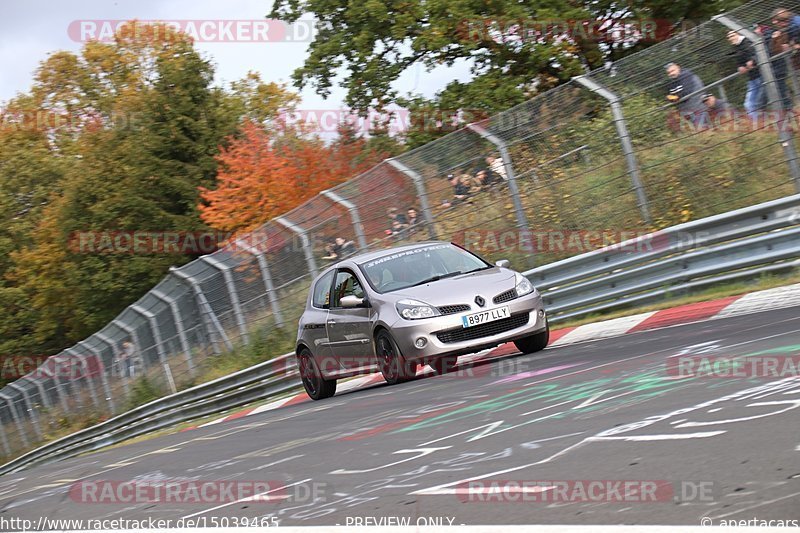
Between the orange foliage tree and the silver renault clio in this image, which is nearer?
the silver renault clio

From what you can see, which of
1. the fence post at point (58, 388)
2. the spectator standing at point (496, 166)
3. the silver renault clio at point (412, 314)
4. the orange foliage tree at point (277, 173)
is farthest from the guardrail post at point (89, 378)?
the spectator standing at point (496, 166)

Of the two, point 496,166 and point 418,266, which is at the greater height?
point 496,166

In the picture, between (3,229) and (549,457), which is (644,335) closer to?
(549,457)

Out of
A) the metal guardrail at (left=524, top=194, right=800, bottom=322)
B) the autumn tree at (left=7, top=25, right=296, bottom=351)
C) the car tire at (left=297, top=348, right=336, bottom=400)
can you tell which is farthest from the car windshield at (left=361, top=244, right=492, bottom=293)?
the autumn tree at (left=7, top=25, right=296, bottom=351)

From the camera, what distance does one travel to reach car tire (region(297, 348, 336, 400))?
13945 mm

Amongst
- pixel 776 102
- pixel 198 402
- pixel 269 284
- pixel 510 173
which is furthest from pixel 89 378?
pixel 776 102

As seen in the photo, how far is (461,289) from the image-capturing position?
38.6ft

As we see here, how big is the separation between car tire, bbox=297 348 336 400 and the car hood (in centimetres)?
210

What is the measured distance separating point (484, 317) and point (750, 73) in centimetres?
433

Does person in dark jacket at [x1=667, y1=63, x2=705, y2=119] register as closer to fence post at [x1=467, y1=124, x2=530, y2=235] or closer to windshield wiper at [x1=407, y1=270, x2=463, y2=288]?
fence post at [x1=467, y1=124, x2=530, y2=235]

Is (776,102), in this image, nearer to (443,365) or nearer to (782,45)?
(782,45)

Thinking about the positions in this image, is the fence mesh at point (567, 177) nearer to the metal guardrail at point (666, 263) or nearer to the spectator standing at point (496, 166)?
the spectator standing at point (496, 166)

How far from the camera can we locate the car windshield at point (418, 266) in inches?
493

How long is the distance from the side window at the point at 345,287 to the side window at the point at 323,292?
233mm
